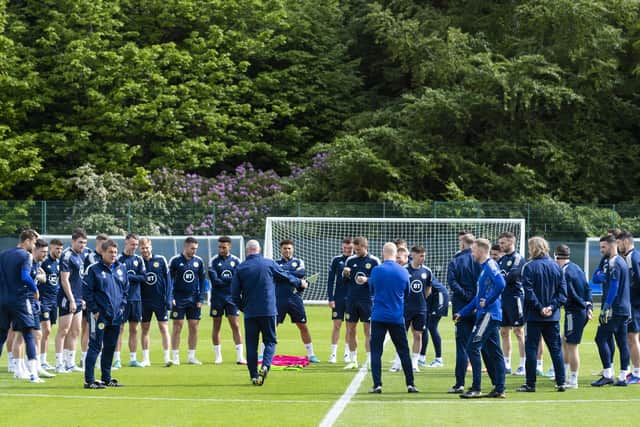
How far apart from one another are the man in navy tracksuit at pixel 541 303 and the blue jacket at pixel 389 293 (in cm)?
165

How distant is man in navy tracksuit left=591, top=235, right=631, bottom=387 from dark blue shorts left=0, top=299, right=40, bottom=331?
7.91m

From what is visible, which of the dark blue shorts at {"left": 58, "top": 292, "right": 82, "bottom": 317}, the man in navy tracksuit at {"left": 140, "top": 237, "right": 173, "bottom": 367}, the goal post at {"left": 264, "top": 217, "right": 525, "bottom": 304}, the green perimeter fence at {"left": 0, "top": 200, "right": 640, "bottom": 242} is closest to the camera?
the dark blue shorts at {"left": 58, "top": 292, "right": 82, "bottom": 317}

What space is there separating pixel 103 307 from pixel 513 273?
19.5 ft

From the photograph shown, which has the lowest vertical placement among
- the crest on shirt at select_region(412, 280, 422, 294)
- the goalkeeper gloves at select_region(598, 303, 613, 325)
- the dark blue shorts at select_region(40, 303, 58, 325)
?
the dark blue shorts at select_region(40, 303, 58, 325)

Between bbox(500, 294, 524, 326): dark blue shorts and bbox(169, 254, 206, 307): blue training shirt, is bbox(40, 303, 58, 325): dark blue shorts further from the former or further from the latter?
bbox(500, 294, 524, 326): dark blue shorts

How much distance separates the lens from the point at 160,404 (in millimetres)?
12312

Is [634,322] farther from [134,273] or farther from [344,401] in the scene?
[134,273]

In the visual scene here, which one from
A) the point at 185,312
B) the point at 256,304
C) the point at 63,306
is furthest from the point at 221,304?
the point at 256,304

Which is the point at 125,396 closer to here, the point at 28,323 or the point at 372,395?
the point at 28,323

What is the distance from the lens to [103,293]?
13.7 metres

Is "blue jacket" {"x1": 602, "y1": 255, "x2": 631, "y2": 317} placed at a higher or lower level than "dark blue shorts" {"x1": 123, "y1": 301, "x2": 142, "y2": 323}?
higher

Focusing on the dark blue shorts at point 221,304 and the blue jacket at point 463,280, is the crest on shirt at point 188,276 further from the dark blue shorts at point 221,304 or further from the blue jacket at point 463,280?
the blue jacket at point 463,280

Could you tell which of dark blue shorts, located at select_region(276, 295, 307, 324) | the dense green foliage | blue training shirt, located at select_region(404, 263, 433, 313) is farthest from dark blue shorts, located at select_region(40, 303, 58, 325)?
the dense green foliage

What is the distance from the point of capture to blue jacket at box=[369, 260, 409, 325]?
1326 centimetres
